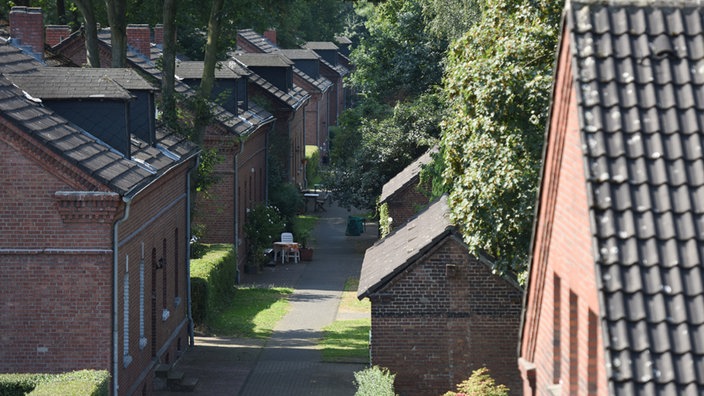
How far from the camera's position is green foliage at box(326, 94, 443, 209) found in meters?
42.9

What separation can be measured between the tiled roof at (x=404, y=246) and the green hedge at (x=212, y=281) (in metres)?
6.64

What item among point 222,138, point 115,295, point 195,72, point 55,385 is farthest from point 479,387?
point 195,72

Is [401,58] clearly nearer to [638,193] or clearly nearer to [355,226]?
[355,226]

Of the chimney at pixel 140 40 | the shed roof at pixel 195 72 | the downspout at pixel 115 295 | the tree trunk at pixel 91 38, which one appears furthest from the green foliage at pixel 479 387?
the chimney at pixel 140 40

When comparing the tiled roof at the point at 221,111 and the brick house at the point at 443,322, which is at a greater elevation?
the tiled roof at the point at 221,111

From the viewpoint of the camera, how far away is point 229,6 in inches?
1190

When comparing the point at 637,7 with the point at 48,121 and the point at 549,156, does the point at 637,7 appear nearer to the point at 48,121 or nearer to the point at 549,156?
the point at 549,156

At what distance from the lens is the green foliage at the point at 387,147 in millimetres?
42941

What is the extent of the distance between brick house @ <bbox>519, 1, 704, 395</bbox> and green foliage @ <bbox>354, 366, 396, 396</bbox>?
10.6 m

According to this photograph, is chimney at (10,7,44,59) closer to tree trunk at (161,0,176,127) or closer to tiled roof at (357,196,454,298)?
tree trunk at (161,0,176,127)

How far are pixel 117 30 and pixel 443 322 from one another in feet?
41.5

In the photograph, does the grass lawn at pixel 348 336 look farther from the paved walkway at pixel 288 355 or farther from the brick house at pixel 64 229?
the brick house at pixel 64 229

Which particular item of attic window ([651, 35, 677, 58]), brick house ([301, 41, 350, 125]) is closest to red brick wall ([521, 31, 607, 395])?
attic window ([651, 35, 677, 58])

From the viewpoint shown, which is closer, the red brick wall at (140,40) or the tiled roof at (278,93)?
the red brick wall at (140,40)
